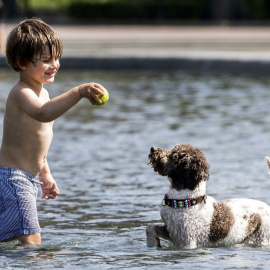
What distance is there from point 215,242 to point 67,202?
1.96 m

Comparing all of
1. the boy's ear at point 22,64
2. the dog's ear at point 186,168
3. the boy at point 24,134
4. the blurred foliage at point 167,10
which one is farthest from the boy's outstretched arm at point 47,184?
the blurred foliage at point 167,10

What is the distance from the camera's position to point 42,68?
538 centimetres

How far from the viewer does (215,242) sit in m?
5.48

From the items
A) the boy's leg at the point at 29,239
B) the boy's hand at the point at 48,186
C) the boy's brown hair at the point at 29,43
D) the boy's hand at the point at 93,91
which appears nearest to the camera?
the boy's hand at the point at 93,91

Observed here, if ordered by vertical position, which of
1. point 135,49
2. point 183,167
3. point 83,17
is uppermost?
point 83,17

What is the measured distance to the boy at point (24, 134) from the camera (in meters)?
5.34

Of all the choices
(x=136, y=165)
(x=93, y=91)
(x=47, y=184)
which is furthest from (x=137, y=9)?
(x=93, y=91)

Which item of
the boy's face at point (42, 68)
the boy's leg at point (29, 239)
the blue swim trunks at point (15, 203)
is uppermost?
the boy's face at point (42, 68)

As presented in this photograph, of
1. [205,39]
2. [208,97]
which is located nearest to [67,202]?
[208,97]

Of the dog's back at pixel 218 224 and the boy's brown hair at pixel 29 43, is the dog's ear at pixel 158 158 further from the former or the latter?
the boy's brown hair at pixel 29 43

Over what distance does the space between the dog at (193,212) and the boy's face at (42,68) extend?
797 mm

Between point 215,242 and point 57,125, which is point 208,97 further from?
point 215,242

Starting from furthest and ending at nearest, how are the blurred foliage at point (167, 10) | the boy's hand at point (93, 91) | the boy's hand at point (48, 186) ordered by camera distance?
the blurred foliage at point (167, 10) < the boy's hand at point (48, 186) < the boy's hand at point (93, 91)

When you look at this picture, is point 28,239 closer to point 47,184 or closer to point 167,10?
point 47,184
